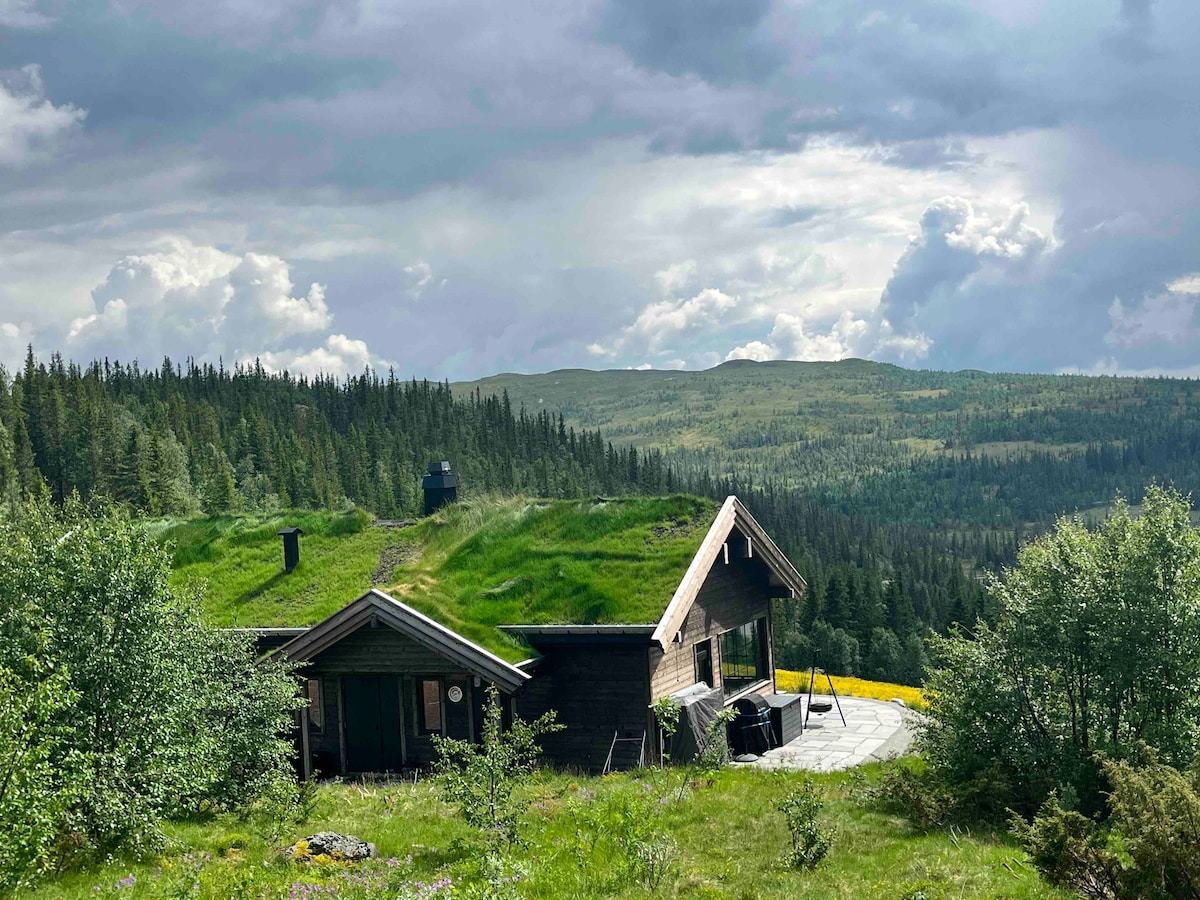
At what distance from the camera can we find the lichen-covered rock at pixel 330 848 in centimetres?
1489

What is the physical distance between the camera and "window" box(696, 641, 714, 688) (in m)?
28.9

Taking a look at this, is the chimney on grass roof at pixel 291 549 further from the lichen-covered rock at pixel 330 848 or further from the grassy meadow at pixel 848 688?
the grassy meadow at pixel 848 688

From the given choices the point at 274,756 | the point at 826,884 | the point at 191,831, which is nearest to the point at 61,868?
the point at 191,831

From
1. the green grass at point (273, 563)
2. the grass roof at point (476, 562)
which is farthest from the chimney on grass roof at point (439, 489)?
the green grass at point (273, 563)

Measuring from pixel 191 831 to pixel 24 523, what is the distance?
5882mm

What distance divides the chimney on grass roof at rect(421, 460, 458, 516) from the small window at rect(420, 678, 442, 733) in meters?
8.69

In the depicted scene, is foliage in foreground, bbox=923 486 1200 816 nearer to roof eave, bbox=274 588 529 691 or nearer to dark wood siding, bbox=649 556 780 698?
dark wood siding, bbox=649 556 780 698

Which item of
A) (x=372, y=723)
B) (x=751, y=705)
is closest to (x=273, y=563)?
(x=372, y=723)

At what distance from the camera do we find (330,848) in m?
15.1

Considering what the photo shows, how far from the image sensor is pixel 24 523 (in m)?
18.0

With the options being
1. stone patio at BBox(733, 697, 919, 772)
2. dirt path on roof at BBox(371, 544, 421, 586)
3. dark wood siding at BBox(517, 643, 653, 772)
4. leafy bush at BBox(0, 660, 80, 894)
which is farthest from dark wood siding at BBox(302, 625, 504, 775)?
leafy bush at BBox(0, 660, 80, 894)

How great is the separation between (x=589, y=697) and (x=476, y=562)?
16.8 ft

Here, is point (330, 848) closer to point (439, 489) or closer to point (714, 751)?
point (714, 751)

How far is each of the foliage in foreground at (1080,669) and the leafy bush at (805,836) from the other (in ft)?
12.9
